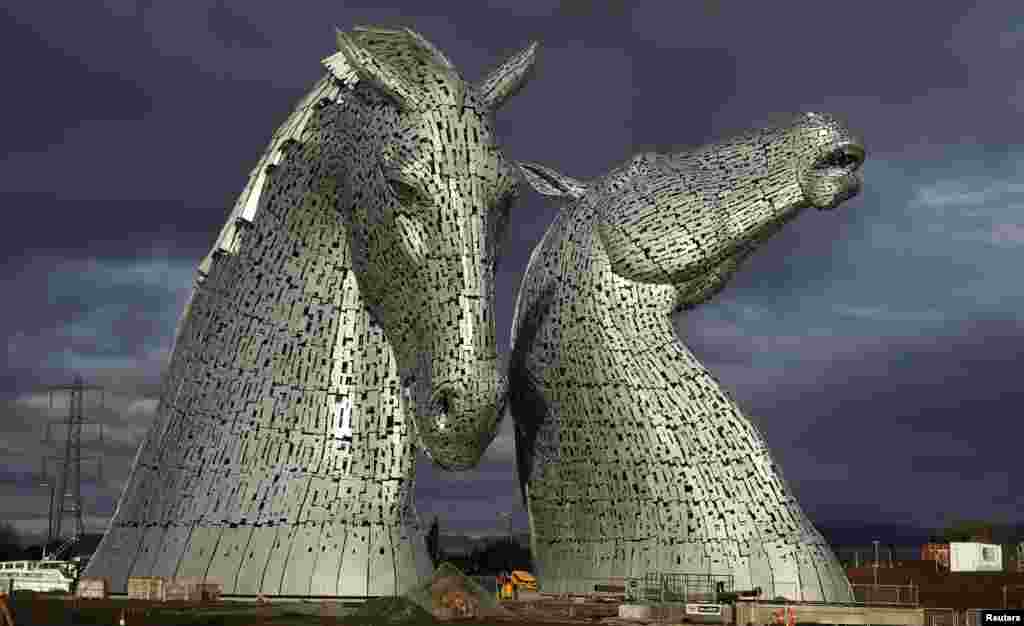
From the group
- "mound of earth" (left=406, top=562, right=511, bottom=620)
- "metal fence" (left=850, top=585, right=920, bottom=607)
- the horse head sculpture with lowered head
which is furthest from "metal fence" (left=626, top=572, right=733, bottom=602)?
the horse head sculpture with lowered head

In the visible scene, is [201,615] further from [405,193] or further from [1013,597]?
[1013,597]

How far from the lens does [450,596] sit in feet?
43.8

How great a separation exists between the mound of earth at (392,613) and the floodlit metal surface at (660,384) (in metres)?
5.71

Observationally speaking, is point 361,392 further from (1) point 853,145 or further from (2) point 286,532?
(1) point 853,145

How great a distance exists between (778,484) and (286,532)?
687 cm

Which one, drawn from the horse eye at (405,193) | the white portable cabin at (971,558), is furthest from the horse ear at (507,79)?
the white portable cabin at (971,558)

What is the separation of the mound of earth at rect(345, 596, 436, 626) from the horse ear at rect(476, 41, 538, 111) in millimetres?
4863

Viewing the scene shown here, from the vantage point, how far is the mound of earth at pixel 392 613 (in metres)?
12.3

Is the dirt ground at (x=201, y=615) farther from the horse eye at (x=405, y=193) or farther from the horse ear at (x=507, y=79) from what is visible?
the horse ear at (x=507, y=79)

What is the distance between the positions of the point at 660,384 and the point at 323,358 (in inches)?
214

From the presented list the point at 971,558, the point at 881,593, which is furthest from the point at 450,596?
the point at 971,558

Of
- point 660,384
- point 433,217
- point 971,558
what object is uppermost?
point 433,217

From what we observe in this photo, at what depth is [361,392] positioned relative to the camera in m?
14.2

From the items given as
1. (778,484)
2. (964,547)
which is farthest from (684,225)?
(964,547)
